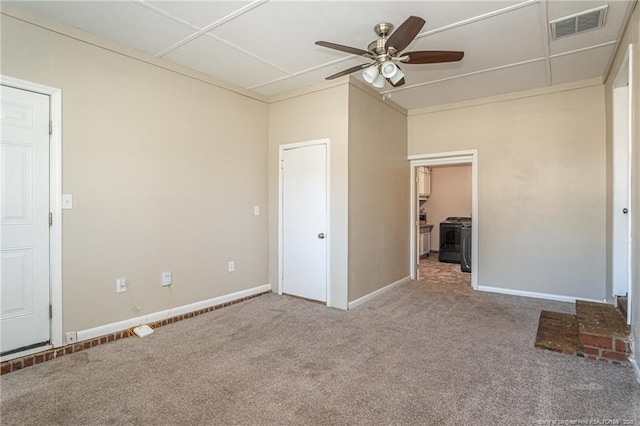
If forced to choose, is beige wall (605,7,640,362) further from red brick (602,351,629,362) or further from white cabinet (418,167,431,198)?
white cabinet (418,167,431,198)

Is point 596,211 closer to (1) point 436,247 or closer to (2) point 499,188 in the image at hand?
(2) point 499,188

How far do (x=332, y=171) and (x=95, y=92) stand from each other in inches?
99.3

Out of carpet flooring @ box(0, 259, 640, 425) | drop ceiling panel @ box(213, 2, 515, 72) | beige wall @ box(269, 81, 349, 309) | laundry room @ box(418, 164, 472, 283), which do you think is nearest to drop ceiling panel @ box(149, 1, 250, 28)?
drop ceiling panel @ box(213, 2, 515, 72)

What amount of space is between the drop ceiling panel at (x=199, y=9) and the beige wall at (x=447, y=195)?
22.6 feet

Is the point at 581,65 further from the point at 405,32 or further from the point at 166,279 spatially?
the point at 166,279

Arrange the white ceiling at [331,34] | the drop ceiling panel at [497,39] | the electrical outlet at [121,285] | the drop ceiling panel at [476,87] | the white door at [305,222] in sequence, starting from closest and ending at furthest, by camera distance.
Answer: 1. the white ceiling at [331,34]
2. the drop ceiling panel at [497,39]
3. the electrical outlet at [121,285]
4. the drop ceiling panel at [476,87]
5. the white door at [305,222]

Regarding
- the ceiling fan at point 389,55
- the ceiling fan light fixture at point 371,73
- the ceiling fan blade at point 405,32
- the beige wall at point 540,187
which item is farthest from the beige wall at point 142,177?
the beige wall at point 540,187

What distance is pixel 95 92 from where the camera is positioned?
9.71ft

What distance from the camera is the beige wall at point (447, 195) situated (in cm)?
799

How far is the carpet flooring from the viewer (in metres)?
1.94

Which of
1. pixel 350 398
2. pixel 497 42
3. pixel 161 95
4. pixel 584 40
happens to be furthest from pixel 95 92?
pixel 584 40

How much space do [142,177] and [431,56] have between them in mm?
2942

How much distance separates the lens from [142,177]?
130 inches

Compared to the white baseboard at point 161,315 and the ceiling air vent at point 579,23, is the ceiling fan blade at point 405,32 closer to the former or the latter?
the ceiling air vent at point 579,23
